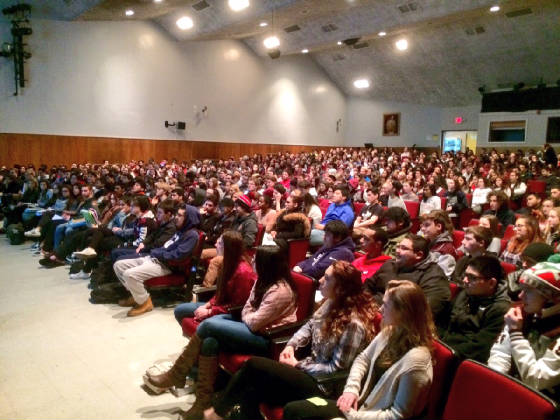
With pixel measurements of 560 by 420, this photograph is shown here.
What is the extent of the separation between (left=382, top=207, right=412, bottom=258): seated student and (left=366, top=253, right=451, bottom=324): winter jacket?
113 cm

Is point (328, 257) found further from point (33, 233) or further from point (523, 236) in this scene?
point (33, 233)

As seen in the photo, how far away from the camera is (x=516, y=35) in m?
12.5

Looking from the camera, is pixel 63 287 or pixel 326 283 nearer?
pixel 326 283

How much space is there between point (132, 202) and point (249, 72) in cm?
1458

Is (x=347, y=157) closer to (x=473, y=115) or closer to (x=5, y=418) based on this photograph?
(x=473, y=115)

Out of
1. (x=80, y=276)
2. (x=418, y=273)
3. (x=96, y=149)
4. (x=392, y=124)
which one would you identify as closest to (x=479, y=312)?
(x=418, y=273)

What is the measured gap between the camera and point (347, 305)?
232cm

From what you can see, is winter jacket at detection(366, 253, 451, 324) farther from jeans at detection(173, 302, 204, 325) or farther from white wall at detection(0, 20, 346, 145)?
white wall at detection(0, 20, 346, 145)

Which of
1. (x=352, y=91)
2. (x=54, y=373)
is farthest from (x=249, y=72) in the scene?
(x=54, y=373)

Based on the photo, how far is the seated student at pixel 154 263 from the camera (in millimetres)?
4305

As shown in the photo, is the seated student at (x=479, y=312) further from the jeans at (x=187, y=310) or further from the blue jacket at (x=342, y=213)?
the blue jacket at (x=342, y=213)

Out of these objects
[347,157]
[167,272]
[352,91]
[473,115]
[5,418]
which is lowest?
[5,418]

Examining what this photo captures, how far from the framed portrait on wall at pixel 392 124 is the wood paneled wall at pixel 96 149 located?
23.2 feet

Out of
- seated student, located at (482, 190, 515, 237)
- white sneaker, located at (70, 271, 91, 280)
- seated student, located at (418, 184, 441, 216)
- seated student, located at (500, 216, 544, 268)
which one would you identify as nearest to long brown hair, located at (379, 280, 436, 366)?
seated student, located at (500, 216, 544, 268)
